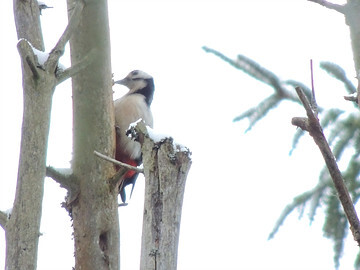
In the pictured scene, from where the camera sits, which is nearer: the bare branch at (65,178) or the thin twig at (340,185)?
the thin twig at (340,185)

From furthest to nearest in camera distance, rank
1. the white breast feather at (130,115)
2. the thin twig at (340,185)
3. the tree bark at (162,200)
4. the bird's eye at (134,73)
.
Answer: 1. the bird's eye at (134,73)
2. the white breast feather at (130,115)
3. the tree bark at (162,200)
4. the thin twig at (340,185)

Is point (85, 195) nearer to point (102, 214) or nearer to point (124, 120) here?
point (102, 214)

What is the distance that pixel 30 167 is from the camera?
129 inches

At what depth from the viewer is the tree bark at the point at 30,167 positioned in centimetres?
Answer: 314

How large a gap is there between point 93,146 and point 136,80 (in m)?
2.57

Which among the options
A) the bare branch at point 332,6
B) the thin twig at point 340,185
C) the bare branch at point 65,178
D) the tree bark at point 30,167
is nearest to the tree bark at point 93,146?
the bare branch at point 65,178

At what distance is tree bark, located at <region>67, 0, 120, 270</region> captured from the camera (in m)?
4.34

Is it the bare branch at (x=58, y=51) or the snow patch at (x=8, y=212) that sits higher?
the bare branch at (x=58, y=51)

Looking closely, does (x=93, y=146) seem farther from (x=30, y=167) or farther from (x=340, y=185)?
(x=340, y=185)

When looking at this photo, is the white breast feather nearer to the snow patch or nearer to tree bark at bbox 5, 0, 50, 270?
tree bark at bbox 5, 0, 50, 270

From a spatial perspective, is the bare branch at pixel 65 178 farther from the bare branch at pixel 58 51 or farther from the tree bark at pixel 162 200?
the bare branch at pixel 58 51

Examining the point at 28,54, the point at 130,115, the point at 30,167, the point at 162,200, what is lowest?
the point at 162,200

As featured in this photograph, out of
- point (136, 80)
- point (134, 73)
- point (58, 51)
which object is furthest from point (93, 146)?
point (134, 73)

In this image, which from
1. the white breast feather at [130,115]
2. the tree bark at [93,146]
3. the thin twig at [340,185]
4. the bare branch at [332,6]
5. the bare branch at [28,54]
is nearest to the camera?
the thin twig at [340,185]
